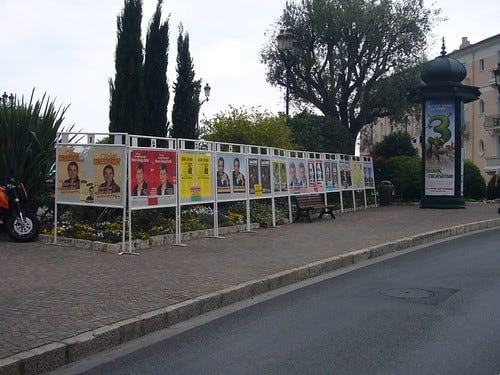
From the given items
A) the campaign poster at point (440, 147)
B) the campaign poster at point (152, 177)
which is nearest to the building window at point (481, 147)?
the campaign poster at point (440, 147)

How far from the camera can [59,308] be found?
20.3ft

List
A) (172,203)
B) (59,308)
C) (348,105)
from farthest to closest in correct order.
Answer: (348,105) → (172,203) → (59,308)

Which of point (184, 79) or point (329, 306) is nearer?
point (329, 306)

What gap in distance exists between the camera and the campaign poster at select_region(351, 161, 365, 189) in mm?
21047

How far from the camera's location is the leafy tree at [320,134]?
2386 centimetres

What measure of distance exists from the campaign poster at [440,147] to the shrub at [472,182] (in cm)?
470

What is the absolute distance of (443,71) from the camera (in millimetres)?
21891

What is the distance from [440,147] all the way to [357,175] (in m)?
3.55

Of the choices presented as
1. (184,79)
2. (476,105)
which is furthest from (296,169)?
(476,105)

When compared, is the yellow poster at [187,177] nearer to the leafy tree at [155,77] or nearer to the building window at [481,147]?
the leafy tree at [155,77]

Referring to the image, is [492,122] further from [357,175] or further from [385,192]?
[357,175]

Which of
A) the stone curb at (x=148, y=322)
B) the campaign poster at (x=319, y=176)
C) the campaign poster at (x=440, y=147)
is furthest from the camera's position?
the campaign poster at (x=440, y=147)

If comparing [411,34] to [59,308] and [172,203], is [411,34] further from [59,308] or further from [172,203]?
[59,308]

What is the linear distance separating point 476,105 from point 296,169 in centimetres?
4849
